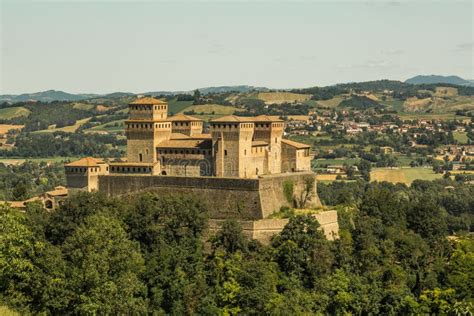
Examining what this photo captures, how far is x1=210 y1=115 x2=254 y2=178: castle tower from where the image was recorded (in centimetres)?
5844

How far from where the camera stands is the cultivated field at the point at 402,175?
112688 millimetres

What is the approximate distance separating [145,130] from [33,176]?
6006cm

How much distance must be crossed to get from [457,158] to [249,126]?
79.3m

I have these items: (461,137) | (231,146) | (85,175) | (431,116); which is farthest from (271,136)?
(431,116)

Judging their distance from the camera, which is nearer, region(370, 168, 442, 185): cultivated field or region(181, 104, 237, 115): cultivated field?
region(370, 168, 442, 185): cultivated field

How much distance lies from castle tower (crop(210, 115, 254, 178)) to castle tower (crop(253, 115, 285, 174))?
250cm

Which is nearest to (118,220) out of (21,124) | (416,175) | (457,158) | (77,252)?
(77,252)

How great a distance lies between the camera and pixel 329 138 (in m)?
144

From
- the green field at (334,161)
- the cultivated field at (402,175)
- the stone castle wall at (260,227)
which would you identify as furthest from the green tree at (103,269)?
the green field at (334,161)

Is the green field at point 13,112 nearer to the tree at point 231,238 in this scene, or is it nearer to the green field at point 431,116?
the green field at point 431,116

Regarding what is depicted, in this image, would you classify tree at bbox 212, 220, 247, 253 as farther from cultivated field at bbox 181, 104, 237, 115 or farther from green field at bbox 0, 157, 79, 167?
cultivated field at bbox 181, 104, 237, 115

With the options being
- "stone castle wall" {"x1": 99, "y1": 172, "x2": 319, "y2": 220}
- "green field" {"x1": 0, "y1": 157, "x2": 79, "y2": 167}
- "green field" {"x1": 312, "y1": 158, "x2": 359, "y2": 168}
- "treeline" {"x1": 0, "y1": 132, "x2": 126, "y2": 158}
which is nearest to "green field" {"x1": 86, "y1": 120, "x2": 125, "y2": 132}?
"treeline" {"x1": 0, "y1": 132, "x2": 126, "y2": 158}

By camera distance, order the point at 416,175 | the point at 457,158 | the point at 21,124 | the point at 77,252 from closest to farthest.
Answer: the point at 77,252 → the point at 416,175 → the point at 457,158 → the point at 21,124

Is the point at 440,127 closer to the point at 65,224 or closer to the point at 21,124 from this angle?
the point at 21,124
